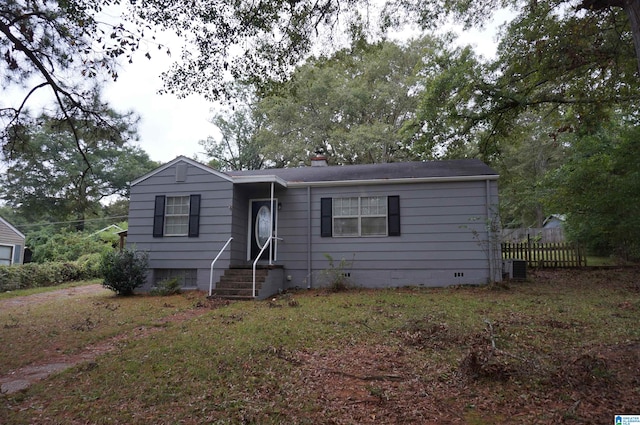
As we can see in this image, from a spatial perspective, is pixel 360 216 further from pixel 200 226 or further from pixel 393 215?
pixel 200 226

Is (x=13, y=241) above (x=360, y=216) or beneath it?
beneath

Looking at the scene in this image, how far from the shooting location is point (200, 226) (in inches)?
388

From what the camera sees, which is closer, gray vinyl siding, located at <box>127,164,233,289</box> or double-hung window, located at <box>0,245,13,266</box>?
gray vinyl siding, located at <box>127,164,233,289</box>

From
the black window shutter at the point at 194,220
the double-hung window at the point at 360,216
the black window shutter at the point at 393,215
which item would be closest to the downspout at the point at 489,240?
the black window shutter at the point at 393,215

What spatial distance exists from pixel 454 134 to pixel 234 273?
879cm

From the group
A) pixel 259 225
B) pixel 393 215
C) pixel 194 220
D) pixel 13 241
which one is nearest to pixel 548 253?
pixel 393 215

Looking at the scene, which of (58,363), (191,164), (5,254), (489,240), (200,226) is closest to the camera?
(58,363)

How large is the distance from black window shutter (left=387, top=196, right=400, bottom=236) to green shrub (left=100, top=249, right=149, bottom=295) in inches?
259

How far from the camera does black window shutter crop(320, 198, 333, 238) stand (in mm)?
10047

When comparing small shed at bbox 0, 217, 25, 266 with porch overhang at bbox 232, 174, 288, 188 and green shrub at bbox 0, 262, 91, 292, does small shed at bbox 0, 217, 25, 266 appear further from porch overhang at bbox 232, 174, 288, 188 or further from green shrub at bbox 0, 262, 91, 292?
porch overhang at bbox 232, 174, 288, 188

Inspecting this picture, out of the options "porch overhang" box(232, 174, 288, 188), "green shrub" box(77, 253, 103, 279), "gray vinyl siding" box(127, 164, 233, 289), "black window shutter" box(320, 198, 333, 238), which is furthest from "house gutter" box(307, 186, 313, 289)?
"green shrub" box(77, 253, 103, 279)

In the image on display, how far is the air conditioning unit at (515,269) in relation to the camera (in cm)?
1010

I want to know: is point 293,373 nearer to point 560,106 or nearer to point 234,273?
point 234,273

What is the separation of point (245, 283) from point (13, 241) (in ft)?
57.8
